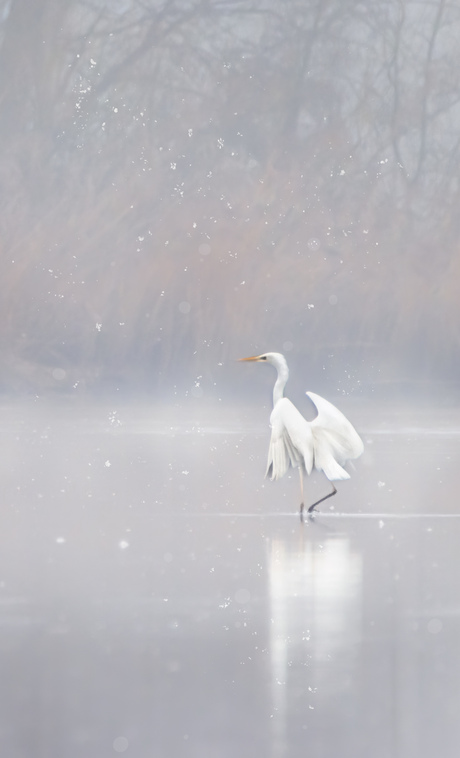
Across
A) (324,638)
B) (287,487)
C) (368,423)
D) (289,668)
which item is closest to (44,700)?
(289,668)

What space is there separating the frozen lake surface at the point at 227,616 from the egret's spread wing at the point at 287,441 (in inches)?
14.2

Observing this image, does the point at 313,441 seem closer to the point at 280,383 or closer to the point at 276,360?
the point at 280,383

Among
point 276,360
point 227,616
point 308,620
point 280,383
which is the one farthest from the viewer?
point 276,360

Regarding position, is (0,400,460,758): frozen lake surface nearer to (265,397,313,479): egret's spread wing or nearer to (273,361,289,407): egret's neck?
(265,397,313,479): egret's spread wing

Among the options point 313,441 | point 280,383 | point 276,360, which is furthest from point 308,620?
point 276,360

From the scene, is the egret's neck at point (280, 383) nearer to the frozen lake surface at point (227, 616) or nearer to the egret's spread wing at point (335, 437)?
the egret's spread wing at point (335, 437)

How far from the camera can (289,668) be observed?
424 cm

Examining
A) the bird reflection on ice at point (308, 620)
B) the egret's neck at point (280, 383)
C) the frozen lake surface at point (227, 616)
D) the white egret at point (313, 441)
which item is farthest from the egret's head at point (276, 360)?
the bird reflection on ice at point (308, 620)

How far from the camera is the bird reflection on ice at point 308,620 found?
3.94 m

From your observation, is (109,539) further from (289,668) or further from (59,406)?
(59,406)

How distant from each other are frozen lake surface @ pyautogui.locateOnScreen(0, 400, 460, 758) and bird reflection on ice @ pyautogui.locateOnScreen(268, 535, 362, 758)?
0.03ft

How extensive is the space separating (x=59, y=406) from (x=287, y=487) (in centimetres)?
1300

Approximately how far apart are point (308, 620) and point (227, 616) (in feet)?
1.09

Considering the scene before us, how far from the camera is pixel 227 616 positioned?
5055 mm
